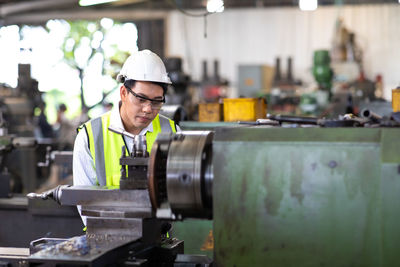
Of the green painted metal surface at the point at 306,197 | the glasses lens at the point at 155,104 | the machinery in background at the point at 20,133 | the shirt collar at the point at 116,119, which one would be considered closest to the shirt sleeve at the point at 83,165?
the shirt collar at the point at 116,119

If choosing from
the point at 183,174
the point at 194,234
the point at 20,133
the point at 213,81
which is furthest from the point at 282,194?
the point at 213,81

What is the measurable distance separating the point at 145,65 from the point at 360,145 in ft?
2.78

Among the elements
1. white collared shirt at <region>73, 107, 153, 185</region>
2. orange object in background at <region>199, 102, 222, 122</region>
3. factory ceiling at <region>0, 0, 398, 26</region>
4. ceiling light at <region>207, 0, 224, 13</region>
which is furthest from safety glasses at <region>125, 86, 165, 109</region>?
factory ceiling at <region>0, 0, 398, 26</region>

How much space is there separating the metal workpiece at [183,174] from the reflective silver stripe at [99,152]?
1.84 feet

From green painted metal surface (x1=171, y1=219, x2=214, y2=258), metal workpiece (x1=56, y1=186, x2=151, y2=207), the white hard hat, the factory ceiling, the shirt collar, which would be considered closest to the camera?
metal workpiece (x1=56, y1=186, x2=151, y2=207)

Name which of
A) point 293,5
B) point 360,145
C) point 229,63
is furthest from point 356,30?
point 360,145

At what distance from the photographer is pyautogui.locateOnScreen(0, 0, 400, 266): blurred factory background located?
3.51 feet

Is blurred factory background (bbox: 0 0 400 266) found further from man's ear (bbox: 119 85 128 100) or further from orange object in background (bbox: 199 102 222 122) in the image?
man's ear (bbox: 119 85 128 100)

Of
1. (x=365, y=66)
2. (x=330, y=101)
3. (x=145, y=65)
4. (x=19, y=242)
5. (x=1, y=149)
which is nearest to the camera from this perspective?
(x=145, y=65)

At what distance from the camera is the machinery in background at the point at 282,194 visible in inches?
39.8

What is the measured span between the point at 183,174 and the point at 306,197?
0.24 metres

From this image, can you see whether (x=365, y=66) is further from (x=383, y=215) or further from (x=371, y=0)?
(x=383, y=215)

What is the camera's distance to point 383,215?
1002mm

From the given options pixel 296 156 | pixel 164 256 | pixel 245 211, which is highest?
pixel 296 156
